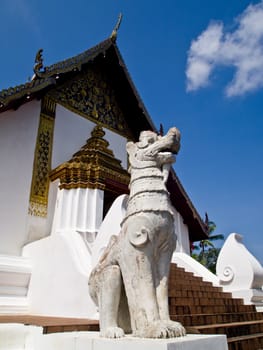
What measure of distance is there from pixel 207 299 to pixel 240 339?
108 cm

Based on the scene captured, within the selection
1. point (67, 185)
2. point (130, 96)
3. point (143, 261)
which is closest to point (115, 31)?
point (130, 96)

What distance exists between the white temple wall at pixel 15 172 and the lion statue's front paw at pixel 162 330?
4052mm

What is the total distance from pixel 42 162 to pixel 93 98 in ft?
8.68

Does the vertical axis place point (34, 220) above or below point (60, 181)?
below


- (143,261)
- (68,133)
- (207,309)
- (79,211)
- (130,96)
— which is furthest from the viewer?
(130,96)

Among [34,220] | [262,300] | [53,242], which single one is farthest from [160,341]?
[34,220]

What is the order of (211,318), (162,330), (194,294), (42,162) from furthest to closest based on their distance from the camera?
(42,162), (194,294), (211,318), (162,330)

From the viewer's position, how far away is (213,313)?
357 centimetres

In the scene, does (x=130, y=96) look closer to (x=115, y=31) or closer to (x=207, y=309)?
(x=115, y=31)

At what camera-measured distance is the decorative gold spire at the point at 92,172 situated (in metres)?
5.77

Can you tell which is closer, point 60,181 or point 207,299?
point 207,299

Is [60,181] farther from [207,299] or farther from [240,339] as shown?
[240,339]

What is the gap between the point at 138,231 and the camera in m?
1.95

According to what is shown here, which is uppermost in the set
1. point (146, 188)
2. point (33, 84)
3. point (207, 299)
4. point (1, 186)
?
point (33, 84)
